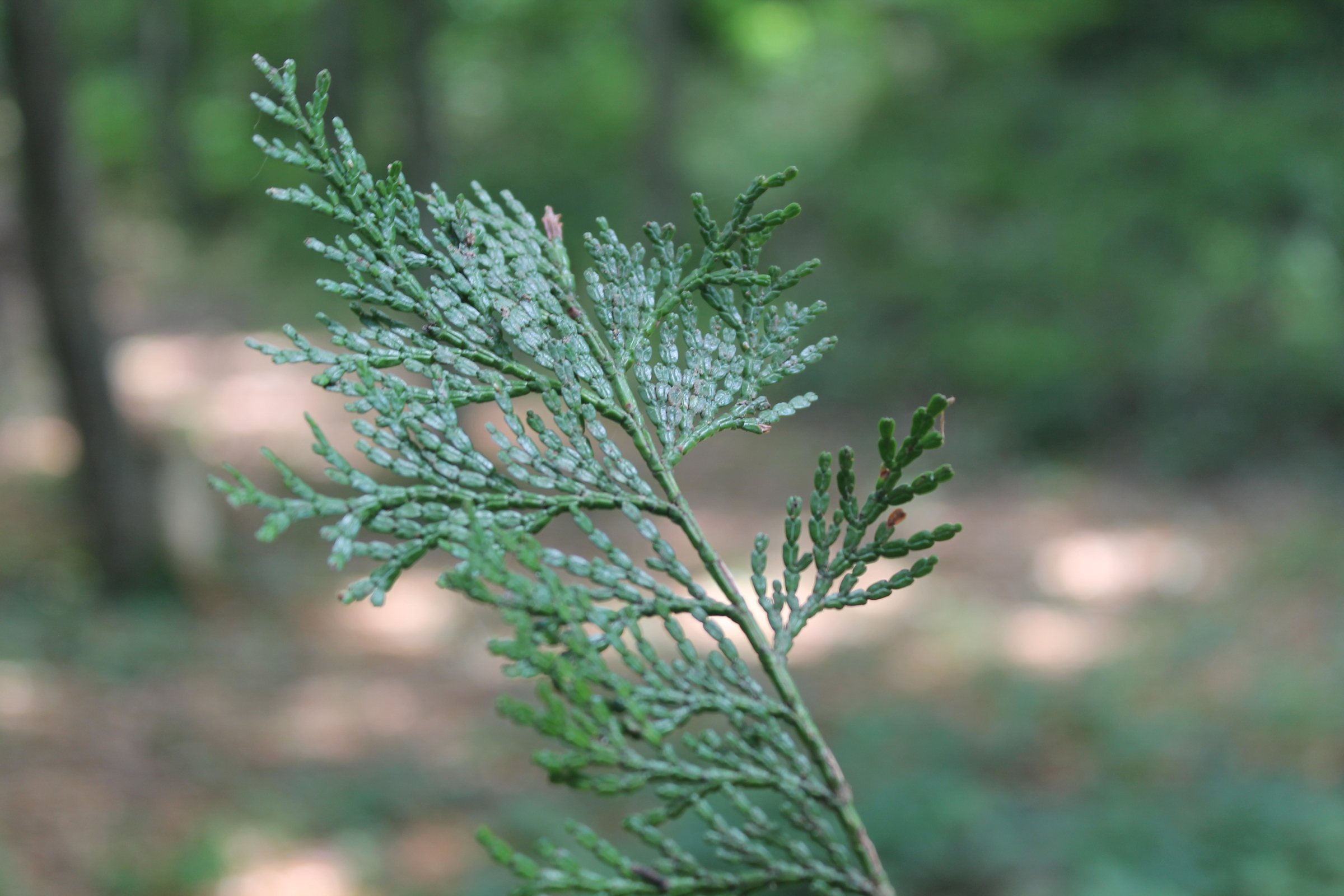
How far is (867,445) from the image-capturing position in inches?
453

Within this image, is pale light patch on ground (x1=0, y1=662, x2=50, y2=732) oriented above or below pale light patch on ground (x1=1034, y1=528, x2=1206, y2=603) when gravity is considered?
below

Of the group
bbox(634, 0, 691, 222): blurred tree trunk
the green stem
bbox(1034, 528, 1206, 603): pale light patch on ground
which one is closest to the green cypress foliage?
the green stem

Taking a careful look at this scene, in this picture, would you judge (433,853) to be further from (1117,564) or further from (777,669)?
(1117,564)

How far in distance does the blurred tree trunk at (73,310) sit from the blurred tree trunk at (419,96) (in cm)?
297

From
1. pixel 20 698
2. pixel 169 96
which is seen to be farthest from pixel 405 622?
pixel 169 96

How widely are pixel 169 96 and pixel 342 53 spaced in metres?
6.04

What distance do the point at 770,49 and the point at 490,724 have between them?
12810mm

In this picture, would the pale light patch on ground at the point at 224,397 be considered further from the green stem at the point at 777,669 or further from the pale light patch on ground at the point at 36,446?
the green stem at the point at 777,669

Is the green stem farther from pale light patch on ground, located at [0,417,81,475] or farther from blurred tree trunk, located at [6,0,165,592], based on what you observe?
pale light patch on ground, located at [0,417,81,475]

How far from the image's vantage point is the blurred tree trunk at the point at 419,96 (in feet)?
33.7

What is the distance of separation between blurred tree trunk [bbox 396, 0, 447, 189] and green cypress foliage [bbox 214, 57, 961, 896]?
9360mm

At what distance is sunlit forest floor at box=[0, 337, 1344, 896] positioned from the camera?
5.16 metres

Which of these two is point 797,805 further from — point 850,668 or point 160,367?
point 160,367

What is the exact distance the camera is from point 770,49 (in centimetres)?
1692
